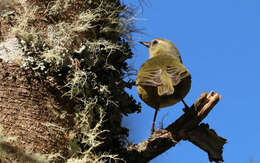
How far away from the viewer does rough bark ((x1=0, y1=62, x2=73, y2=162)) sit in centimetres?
202

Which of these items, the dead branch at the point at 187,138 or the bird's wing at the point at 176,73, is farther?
the bird's wing at the point at 176,73

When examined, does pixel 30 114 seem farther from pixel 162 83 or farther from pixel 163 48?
pixel 163 48

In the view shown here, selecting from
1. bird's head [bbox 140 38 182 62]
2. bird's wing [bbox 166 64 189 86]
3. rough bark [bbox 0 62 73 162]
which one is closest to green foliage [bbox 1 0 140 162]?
rough bark [bbox 0 62 73 162]

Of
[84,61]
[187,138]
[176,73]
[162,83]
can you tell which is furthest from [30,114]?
[176,73]

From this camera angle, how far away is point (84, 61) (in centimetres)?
234

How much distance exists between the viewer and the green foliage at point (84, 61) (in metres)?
2.21

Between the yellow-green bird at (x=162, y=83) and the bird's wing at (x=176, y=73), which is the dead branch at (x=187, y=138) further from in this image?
the bird's wing at (x=176, y=73)

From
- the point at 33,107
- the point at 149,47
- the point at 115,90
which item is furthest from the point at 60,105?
the point at 149,47

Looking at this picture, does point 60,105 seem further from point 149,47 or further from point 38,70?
point 149,47

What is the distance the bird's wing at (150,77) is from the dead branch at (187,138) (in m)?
0.46

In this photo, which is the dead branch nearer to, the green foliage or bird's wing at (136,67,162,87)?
the green foliage

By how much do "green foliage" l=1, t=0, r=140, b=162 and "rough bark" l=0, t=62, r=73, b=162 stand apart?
0.22 ft

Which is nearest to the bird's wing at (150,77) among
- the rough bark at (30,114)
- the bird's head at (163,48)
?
the bird's head at (163,48)

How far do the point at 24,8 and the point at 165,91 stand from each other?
1198 millimetres
